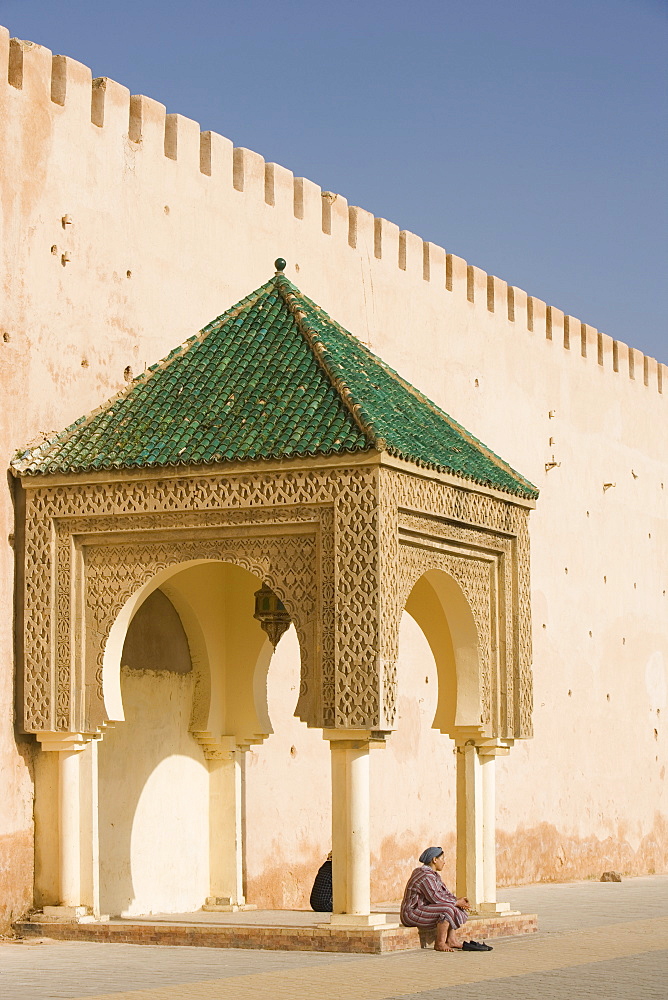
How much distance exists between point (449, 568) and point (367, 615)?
3.84 ft

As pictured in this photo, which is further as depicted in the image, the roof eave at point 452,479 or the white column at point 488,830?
the white column at point 488,830

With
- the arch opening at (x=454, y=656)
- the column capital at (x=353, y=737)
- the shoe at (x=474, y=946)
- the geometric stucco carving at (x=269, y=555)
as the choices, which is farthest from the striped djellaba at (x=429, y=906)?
the arch opening at (x=454, y=656)

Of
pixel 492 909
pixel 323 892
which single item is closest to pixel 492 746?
pixel 492 909

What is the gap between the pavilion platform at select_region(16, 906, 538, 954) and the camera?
8.30 m

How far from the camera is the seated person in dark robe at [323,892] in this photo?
1012 centimetres

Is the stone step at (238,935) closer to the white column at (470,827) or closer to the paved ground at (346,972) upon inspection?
the paved ground at (346,972)

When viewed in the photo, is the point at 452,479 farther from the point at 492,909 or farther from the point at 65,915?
the point at 65,915

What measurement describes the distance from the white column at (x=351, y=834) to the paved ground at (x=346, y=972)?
0.30 m

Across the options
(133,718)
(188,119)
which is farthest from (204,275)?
(133,718)

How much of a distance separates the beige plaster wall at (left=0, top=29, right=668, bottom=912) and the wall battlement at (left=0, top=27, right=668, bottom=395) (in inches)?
0.7

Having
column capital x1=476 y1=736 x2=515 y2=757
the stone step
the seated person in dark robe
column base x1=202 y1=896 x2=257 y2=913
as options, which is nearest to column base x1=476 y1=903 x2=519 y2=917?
the stone step

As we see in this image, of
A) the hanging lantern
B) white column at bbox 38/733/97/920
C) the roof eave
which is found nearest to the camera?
the roof eave

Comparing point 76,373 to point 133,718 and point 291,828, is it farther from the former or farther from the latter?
point 291,828

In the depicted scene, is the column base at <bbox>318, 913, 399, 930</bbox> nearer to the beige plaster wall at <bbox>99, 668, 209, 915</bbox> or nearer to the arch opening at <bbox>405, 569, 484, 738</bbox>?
the arch opening at <bbox>405, 569, 484, 738</bbox>
